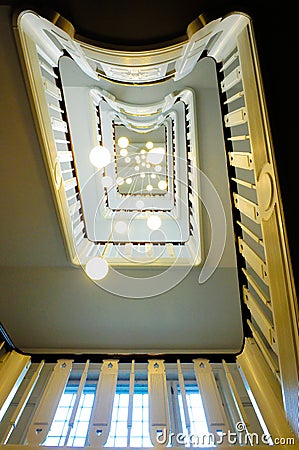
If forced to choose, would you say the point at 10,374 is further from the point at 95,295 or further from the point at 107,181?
the point at 107,181

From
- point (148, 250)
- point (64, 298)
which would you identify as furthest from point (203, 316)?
point (64, 298)

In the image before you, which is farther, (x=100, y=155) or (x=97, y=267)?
(x=100, y=155)

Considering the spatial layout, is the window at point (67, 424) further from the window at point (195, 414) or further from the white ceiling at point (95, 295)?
the window at point (195, 414)

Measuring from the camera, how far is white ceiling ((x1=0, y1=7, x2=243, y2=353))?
9.72 feet

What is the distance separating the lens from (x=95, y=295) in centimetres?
347

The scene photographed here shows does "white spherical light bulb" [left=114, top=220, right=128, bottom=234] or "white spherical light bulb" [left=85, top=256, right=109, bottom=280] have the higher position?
"white spherical light bulb" [left=114, top=220, right=128, bottom=234]

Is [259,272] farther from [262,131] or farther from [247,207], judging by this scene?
[262,131]

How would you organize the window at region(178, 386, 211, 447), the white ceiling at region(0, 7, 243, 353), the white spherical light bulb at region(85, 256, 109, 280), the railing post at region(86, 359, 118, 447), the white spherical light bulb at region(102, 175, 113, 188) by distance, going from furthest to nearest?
the white spherical light bulb at region(102, 175, 113, 188) < the white ceiling at region(0, 7, 243, 353) < the window at region(178, 386, 211, 447) < the white spherical light bulb at region(85, 256, 109, 280) < the railing post at region(86, 359, 118, 447)

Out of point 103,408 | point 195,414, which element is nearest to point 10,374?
point 103,408

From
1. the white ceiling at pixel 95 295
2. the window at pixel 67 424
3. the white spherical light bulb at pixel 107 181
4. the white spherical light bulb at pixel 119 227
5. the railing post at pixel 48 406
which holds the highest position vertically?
the white spherical light bulb at pixel 107 181

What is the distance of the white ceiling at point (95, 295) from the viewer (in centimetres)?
296

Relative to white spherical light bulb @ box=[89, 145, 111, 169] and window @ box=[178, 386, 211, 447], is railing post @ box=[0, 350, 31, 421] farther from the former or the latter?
white spherical light bulb @ box=[89, 145, 111, 169]

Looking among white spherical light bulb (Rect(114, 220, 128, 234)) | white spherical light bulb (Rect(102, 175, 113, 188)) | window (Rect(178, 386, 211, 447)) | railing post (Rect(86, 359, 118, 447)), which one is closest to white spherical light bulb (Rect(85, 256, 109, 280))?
railing post (Rect(86, 359, 118, 447))

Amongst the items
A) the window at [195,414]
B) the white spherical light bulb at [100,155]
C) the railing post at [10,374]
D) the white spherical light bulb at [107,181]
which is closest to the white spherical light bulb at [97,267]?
the railing post at [10,374]
